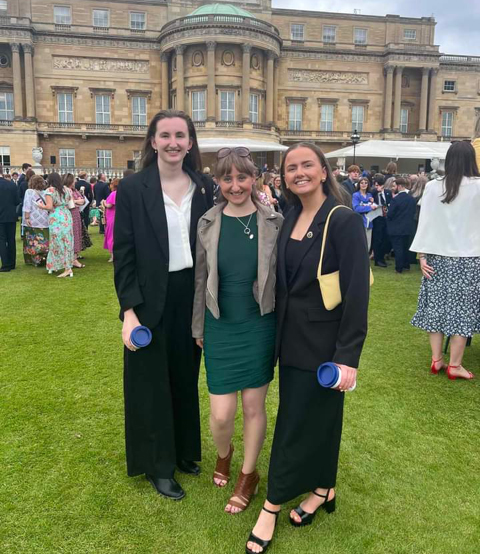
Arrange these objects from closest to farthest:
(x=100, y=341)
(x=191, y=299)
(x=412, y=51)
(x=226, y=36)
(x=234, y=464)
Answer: (x=191, y=299), (x=234, y=464), (x=100, y=341), (x=226, y=36), (x=412, y=51)

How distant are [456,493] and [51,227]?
899 centimetres

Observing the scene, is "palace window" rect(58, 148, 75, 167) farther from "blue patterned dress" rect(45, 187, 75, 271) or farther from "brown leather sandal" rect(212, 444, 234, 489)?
"brown leather sandal" rect(212, 444, 234, 489)

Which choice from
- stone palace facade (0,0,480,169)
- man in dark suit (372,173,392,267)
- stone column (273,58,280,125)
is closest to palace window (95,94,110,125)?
stone palace facade (0,0,480,169)

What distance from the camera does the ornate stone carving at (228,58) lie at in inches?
1436

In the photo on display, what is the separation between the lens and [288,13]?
1716 inches

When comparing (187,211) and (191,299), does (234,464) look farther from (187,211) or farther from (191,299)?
(187,211)

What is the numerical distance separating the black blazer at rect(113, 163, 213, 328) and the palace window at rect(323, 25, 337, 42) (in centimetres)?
4738

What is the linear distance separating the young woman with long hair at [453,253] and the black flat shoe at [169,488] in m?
3.03

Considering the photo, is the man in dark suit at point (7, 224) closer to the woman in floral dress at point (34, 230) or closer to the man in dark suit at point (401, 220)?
the woman in floral dress at point (34, 230)

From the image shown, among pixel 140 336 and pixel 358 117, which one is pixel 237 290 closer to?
pixel 140 336

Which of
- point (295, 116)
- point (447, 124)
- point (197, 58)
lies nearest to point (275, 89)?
point (295, 116)

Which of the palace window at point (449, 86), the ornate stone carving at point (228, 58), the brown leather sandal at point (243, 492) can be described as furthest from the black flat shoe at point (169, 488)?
the palace window at point (449, 86)

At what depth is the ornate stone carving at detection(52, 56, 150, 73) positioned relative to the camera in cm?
3747

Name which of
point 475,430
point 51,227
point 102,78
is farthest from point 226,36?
point 475,430
